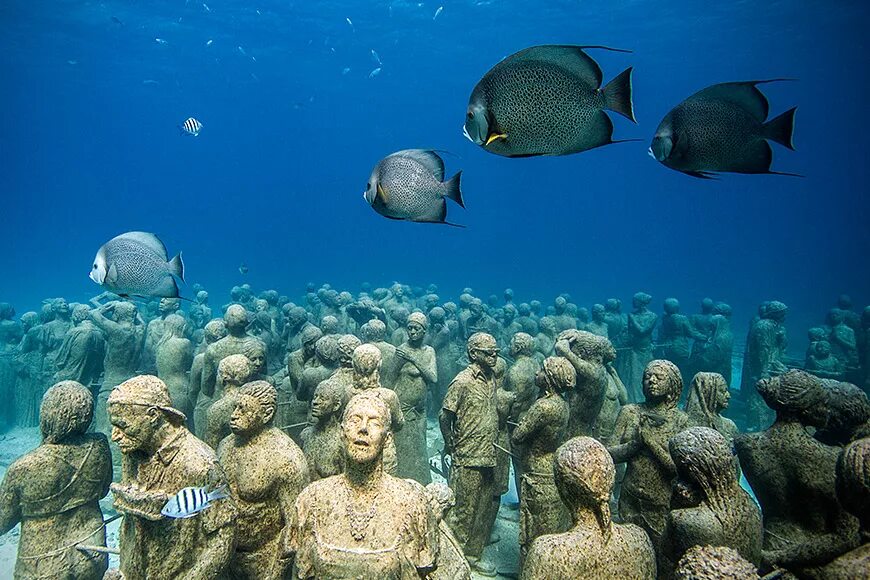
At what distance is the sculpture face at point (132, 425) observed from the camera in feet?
8.98

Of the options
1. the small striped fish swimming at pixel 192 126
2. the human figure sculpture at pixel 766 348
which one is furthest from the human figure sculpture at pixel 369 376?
the small striped fish swimming at pixel 192 126

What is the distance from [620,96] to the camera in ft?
8.24

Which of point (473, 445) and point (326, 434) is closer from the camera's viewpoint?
point (326, 434)

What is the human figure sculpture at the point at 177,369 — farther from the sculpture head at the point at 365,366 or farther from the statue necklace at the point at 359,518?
the statue necklace at the point at 359,518

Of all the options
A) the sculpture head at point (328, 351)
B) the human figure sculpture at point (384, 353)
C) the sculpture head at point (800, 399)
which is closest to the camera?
the sculpture head at point (800, 399)

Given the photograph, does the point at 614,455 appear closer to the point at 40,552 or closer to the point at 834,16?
the point at 40,552

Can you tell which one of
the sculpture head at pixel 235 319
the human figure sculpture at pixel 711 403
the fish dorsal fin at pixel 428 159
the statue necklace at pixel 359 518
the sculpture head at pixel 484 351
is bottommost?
the statue necklace at pixel 359 518

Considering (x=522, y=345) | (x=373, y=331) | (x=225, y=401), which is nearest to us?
(x=225, y=401)

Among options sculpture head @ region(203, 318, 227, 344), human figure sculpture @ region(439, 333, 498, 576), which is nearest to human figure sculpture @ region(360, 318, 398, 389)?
human figure sculpture @ region(439, 333, 498, 576)

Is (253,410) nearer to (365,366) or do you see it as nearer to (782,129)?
(365,366)

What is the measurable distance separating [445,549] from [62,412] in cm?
346

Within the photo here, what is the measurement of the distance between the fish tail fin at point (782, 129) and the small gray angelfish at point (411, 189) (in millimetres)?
2198

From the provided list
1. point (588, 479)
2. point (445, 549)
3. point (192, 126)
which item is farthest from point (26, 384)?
point (588, 479)

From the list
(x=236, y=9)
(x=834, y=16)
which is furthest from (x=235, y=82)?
(x=834, y=16)
